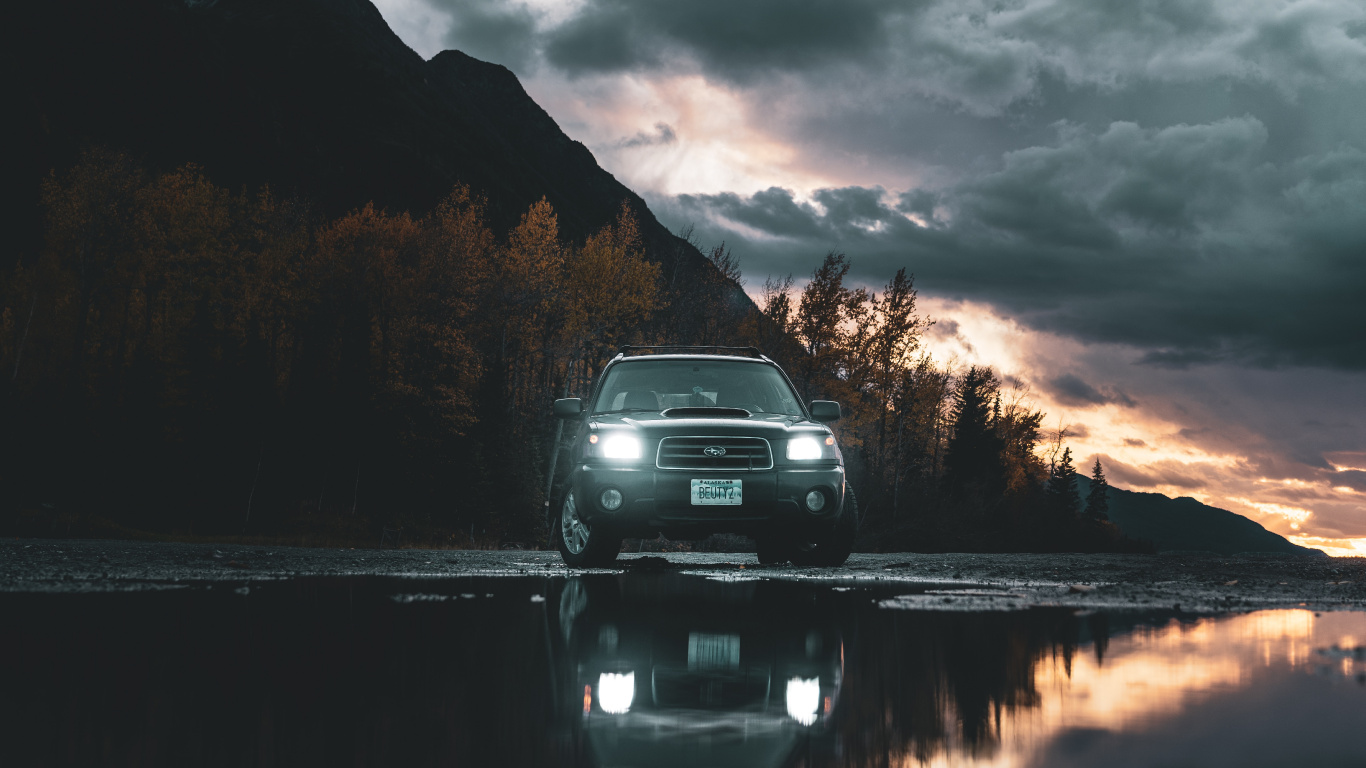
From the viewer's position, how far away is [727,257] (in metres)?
52.7

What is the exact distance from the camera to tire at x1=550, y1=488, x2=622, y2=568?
9656mm

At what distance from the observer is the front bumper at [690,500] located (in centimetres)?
848

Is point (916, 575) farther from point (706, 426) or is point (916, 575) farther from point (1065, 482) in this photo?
point (1065, 482)

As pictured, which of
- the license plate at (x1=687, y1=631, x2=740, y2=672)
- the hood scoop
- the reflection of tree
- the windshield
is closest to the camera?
the reflection of tree

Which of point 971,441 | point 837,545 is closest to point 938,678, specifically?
point 837,545

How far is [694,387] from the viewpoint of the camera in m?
10.3

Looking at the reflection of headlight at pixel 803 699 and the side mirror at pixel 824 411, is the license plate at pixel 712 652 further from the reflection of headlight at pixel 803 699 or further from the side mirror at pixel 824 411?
the side mirror at pixel 824 411

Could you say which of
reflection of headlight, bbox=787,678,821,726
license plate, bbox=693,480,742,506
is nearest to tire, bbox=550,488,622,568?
license plate, bbox=693,480,742,506

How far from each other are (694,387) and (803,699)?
22.6ft

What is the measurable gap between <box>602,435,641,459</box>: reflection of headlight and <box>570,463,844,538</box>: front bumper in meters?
0.11

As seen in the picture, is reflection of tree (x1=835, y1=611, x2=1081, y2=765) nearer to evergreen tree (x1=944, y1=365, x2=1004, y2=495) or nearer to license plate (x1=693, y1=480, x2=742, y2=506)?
license plate (x1=693, y1=480, x2=742, y2=506)

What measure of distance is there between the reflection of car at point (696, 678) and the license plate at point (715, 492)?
5.23 ft

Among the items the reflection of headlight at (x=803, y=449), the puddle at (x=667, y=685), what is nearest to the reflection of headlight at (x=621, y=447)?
the reflection of headlight at (x=803, y=449)

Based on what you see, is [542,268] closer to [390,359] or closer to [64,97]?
[390,359]
